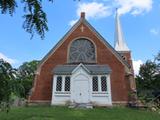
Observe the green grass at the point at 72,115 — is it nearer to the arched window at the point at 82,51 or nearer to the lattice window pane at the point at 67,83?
the lattice window pane at the point at 67,83

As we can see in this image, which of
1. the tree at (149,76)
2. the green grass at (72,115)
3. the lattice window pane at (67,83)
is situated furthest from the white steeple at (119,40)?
the green grass at (72,115)

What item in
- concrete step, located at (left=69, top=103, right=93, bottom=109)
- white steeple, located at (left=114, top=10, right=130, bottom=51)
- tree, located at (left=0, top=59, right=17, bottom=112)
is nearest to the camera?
tree, located at (left=0, top=59, right=17, bottom=112)

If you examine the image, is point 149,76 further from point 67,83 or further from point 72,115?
point 72,115

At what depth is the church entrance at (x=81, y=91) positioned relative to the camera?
25953 millimetres

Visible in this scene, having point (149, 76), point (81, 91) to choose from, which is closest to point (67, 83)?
point (81, 91)

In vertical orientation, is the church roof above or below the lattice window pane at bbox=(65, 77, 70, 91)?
above

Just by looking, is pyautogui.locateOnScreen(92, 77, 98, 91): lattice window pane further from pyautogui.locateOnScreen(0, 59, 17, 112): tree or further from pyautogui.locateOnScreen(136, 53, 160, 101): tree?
pyautogui.locateOnScreen(136, 53, 160, 101): tree

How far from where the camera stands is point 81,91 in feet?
86.2

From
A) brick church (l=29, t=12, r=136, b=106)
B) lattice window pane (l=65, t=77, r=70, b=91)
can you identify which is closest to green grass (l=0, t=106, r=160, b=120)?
brick church (l=29, t=12, r=136, b=106)

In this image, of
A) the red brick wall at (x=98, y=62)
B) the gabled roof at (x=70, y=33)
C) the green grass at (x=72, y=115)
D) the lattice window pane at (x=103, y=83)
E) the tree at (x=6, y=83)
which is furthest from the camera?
the gabled roof at (x=70, y=33)

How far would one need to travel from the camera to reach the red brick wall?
27891 millimetres

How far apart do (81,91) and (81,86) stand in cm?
51

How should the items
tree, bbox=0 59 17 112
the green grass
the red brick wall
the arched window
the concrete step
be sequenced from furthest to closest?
the arched window < the red brick wall < the concrete step < the green grass < tree, bbox=0 59 17 112

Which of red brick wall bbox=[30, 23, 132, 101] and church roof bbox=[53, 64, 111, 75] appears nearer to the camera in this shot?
church roof bbox=[53, 64, 111, 75]
